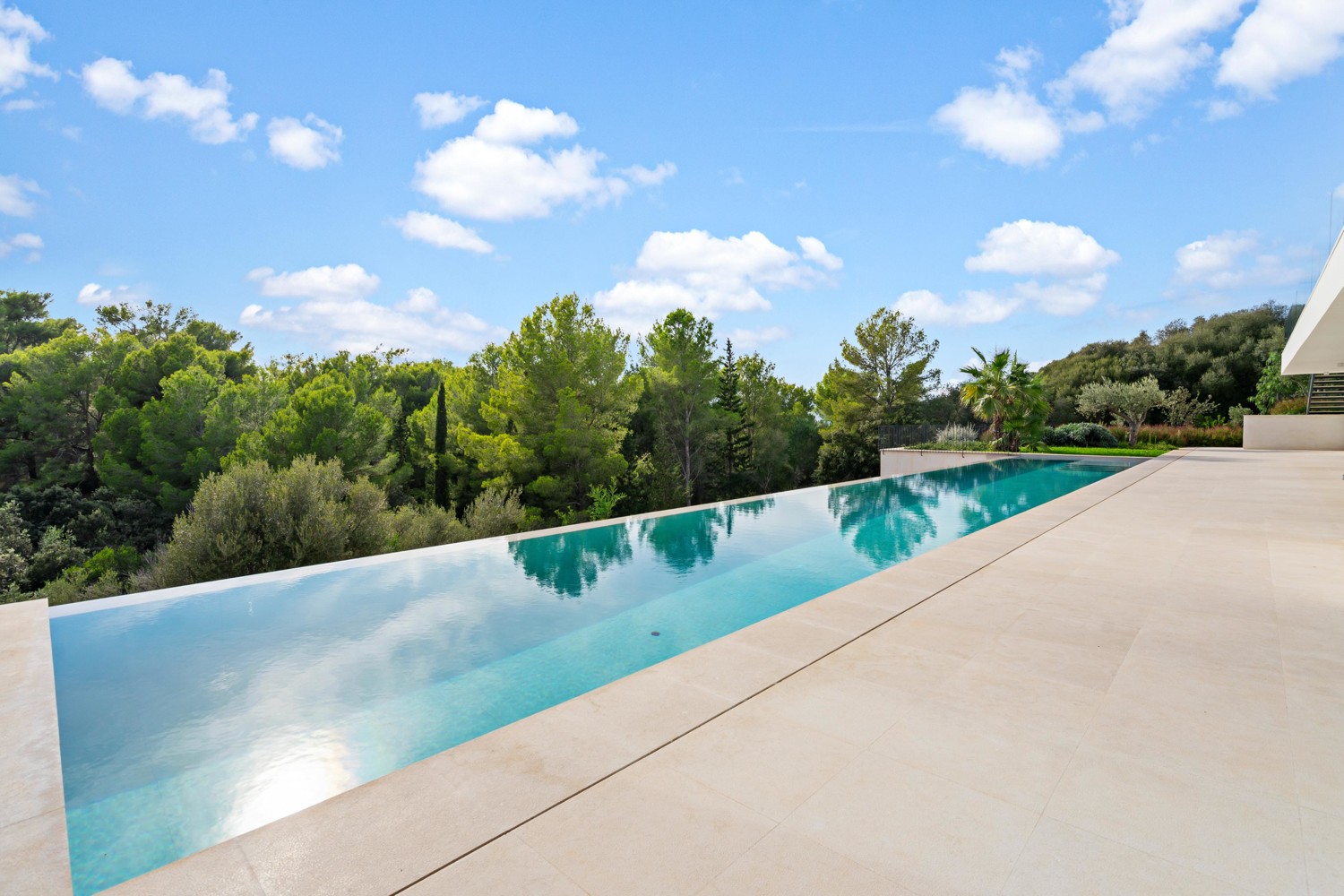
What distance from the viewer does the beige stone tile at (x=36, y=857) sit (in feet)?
5.52

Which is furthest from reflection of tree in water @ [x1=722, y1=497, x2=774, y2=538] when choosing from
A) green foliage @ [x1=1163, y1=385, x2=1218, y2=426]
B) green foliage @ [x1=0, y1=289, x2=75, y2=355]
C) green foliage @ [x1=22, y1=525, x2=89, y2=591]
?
green foliage @ [x1=0, y1=289, x2=75, y2=355]

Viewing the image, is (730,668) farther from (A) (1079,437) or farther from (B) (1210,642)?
(A) (1079,437)

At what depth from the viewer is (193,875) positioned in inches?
64.7

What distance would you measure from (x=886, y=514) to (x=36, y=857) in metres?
9.26

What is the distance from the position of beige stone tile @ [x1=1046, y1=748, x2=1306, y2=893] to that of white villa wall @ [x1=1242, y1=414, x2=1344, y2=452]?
25587 mm

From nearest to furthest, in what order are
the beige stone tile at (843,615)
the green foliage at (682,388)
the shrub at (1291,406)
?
the beige stone tile at (843,615) < the shrub at (1291,406) < the green foliage at (682,388)

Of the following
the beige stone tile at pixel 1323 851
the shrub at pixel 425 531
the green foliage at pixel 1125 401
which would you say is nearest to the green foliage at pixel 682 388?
the shrub at pixel 425 531

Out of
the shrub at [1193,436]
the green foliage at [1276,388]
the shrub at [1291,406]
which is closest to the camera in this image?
the shrub at [1291,406]

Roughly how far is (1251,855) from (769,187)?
1724cm

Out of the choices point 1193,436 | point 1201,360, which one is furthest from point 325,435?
point 1201,360

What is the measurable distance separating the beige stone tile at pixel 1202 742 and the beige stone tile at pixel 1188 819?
0.26 ft

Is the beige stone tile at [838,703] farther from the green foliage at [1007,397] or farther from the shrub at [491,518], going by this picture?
the green foliage at [1007,397]

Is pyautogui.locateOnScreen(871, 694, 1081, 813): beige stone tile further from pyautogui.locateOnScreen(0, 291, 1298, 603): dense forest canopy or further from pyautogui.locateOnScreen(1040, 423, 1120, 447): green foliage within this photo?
pyautogui.locateOnScreen(1040, 423, 1120, 447): green foliage

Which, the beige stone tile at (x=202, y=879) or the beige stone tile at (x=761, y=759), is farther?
the beige stone tile at (x=761, y=759)
